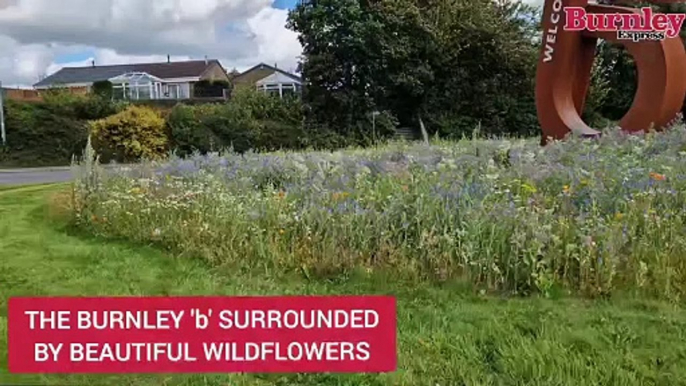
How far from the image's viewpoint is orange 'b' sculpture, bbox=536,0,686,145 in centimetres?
729

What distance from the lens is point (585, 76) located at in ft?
28.2

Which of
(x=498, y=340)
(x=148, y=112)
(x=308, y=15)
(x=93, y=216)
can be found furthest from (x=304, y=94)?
Answer: (x=498, y=340)

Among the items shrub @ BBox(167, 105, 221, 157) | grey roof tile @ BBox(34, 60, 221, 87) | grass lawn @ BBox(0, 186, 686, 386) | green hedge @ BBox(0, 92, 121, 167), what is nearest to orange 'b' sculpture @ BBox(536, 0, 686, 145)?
grass lawn @ BBox(0, 186, 686, 386)

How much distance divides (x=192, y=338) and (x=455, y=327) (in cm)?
124

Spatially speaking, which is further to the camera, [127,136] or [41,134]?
[41,134]

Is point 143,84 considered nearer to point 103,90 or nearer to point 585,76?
point 103,90

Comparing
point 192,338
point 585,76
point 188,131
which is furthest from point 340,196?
point 188,131

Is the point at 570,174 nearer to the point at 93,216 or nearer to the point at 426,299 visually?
the point at 426,299

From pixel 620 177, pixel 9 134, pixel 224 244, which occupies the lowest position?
pixel 224 244

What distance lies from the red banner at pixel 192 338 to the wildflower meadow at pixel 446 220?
131cm

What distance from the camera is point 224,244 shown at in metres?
3.90

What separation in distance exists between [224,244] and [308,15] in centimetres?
1672

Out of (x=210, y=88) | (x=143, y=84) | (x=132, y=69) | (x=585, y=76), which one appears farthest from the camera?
(x=132, y=69)

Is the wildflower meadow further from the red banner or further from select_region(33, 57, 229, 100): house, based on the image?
select_region(33, 57, 229, 100): house
